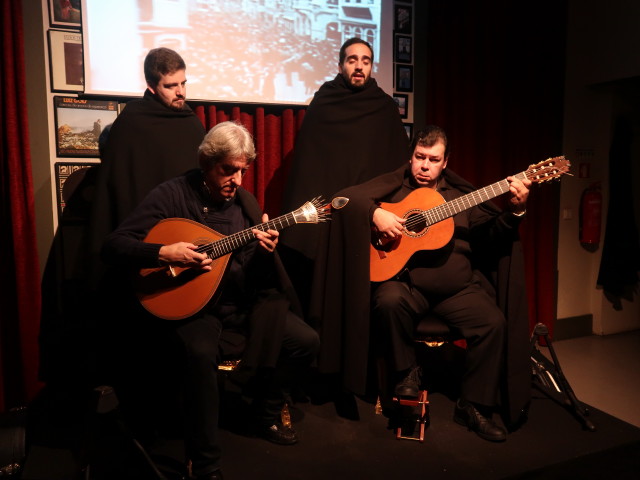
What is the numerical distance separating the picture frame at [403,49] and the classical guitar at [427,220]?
1.36 m

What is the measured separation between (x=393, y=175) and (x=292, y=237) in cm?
66

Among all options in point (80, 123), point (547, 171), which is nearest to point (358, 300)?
point (547, 171)

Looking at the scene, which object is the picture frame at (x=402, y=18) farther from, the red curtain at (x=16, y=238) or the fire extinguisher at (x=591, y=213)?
the red curtain at (x=16, y=238)

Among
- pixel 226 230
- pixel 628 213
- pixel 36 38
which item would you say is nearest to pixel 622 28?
pixel 628 213

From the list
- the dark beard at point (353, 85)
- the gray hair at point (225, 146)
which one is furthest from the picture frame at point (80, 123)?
the dark beard at point (353, 85)

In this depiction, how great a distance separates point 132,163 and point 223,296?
2.73ft

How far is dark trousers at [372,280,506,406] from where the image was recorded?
2.45 meters

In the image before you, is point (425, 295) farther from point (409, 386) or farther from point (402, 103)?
point (402, 103)

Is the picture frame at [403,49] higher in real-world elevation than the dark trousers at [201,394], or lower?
higher

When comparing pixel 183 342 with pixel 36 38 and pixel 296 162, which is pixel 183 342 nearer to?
pixel 296 162

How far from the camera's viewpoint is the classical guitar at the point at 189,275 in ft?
7.06

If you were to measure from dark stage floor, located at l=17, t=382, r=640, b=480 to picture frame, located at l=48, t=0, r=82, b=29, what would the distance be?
6.61ft

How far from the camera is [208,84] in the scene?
3062 millimetres

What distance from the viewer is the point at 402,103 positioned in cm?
361
